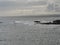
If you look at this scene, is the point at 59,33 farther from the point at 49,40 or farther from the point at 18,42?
Result: the point at 18,42

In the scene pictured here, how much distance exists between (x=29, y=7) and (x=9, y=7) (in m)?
0.24

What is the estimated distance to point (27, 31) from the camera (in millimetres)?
1421

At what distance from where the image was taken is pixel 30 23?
1.44m

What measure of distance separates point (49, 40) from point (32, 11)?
0.40 meters

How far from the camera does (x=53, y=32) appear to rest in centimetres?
141

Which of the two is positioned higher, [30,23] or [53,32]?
[30,23]

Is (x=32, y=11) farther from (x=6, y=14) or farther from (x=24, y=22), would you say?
(x=6, y=14)

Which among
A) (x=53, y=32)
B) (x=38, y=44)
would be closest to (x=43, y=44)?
(x=38, y=44)

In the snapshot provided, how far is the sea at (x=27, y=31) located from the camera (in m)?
1.41

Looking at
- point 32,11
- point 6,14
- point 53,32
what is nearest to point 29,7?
point 32,11

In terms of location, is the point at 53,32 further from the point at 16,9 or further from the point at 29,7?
the point at 16,9

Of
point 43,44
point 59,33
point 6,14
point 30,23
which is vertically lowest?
point 43,44

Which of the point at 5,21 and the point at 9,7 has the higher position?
the point at 9,7

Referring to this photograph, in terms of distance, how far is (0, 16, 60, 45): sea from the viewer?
1407mm
